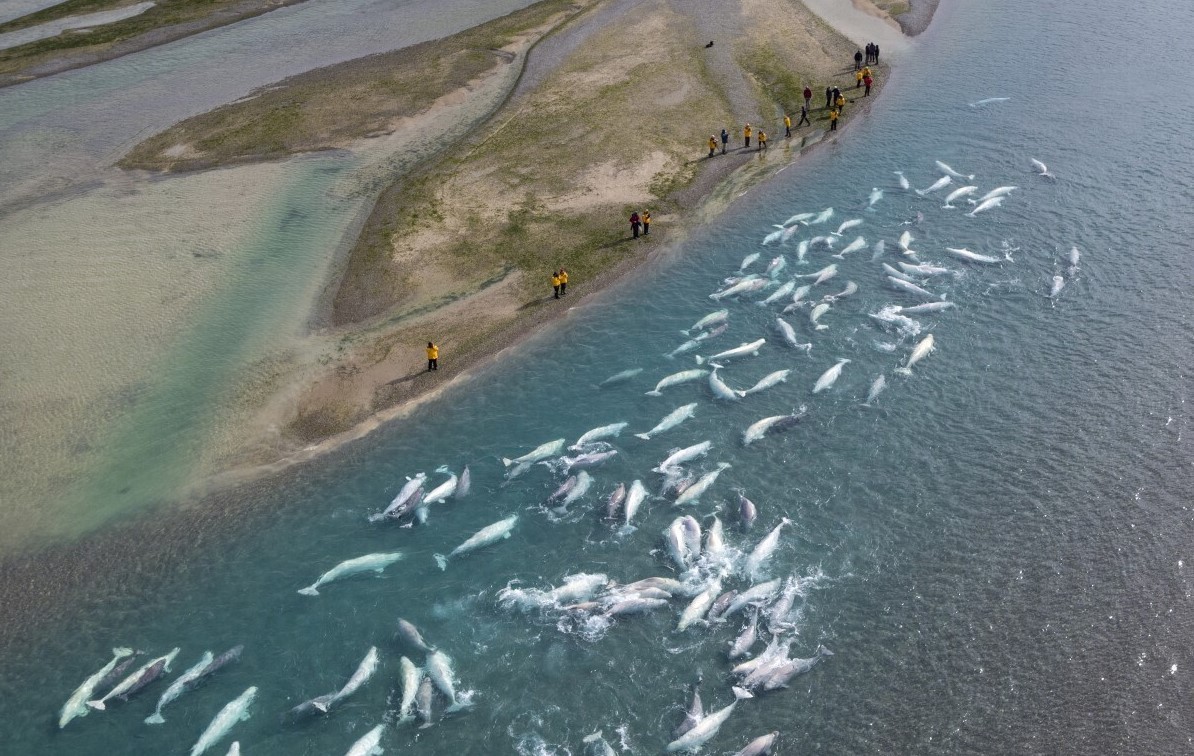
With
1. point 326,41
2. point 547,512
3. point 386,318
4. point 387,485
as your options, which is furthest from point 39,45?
point 547,512

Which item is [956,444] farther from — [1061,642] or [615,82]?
[615,82]

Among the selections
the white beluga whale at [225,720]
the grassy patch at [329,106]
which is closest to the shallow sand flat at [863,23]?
the grassy patch at [329,106]

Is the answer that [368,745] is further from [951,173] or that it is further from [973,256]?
[951,173]

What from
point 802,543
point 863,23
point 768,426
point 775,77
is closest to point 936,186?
point 775,77

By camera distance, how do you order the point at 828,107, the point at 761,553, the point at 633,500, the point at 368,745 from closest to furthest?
the point at 368,745
the point at 761,553
the point at 633,500
the point at 828,107

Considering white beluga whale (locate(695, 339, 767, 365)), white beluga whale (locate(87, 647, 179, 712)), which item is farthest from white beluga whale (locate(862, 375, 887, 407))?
white beluga whale (locate(87, 647, 179, 712))

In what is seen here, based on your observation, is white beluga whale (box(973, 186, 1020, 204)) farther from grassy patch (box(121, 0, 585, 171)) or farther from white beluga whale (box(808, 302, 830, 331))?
grassy patch (box(121, 0, 585, 171))
